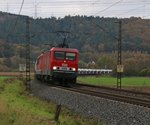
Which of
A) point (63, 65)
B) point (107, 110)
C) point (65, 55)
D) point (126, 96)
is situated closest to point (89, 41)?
point (65, 55)

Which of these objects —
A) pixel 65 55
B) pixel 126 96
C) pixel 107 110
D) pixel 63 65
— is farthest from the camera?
pixel 65 55

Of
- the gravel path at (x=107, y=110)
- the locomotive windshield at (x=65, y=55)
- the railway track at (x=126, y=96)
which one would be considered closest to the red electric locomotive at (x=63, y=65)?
the locomotive windshield at (x=65, y=55)

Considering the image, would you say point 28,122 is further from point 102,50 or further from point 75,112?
point 102,50

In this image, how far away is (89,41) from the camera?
14812 cm

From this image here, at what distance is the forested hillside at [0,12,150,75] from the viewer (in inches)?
3661

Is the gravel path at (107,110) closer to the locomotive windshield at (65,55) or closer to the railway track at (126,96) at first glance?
the railway track at (126,96)

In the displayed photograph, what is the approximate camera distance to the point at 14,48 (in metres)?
126

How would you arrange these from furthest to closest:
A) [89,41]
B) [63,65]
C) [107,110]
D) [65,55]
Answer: [89,41] → [65,55] → [63,65] → [107,110]

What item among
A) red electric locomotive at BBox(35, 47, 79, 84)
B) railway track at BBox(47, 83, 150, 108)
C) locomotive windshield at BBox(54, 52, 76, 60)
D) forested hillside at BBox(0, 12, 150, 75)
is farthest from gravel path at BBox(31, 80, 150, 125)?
forested hillside at BBox(0, 12, 150, 75)

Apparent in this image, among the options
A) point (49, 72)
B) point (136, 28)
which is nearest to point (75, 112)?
point (49, 72)

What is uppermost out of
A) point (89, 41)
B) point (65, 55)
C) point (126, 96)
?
point (89, 41)

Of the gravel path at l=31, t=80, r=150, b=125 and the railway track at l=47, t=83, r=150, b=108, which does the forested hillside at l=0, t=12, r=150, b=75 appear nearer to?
the railway track at l=47, t=83, r=150, b=108

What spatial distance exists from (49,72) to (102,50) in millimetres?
112430

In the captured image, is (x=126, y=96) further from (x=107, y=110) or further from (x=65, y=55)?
(x=65, y=55)
